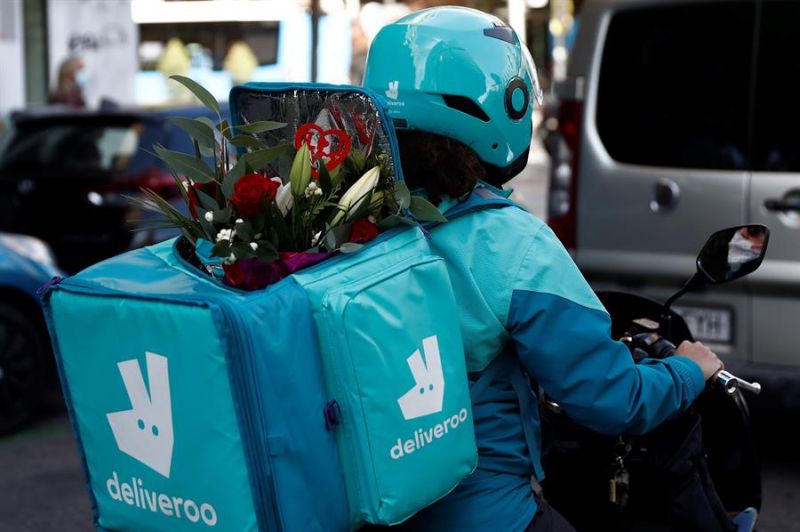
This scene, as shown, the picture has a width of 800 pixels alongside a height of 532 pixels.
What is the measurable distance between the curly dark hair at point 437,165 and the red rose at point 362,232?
0.72 ft

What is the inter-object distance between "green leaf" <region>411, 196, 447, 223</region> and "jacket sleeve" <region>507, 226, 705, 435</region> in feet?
0.52

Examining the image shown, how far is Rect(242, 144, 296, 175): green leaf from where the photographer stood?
189cm

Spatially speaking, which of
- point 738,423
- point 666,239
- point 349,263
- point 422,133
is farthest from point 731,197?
point 349,263

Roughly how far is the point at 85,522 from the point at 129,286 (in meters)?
3.23

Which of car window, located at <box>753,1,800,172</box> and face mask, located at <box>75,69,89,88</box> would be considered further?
face mask, located at <box>75,69,89,88</box>

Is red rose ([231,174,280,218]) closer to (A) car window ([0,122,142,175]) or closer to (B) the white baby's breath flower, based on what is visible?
(B) the white baby's breath flower

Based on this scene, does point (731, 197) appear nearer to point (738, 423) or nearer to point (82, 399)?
point (738, 423)

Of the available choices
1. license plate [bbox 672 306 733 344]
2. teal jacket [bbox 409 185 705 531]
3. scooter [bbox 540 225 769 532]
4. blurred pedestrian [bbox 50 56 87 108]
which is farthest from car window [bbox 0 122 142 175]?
teal jacket [bbox 409 185 705 531]

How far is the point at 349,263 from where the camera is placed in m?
1.80

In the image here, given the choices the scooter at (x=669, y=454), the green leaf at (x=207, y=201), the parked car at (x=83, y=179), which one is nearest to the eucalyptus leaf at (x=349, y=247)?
the green leaf at (x=207, y=201)

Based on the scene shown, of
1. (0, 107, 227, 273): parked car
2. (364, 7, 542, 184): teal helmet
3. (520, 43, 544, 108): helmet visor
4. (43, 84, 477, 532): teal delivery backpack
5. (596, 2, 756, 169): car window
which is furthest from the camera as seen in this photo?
(0, 107, 227, 273): parked car

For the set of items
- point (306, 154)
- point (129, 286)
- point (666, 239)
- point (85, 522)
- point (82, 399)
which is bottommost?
point (85, 522)

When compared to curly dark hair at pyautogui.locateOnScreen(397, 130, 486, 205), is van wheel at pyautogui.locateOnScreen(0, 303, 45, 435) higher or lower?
lower

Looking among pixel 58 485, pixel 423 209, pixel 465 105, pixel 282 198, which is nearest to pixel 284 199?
pixel 282 198
